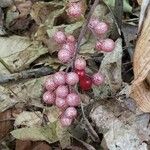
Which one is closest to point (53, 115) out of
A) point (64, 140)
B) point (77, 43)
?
point (64, 140)

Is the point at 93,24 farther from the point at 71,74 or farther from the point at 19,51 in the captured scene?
the point at 19,51

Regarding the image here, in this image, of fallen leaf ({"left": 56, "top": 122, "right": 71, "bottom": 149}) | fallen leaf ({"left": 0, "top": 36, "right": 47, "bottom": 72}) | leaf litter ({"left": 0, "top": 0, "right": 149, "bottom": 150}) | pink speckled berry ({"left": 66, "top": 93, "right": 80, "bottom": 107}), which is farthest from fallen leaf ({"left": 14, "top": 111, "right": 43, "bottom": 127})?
pink speckled berry ({"left": 66, "top": 93, "right": 80, "bottom": 107})

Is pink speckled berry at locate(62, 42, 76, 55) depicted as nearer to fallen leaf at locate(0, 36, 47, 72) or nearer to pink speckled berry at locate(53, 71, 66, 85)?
pink speckled berry at locate(53, 71, 66, 85)

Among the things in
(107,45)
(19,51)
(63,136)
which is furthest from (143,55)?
(19,51)

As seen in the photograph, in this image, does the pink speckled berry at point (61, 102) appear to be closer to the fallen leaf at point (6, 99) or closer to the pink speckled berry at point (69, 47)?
the pink speckled berry at point (69, 47)

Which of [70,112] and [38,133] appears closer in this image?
[70,112]
